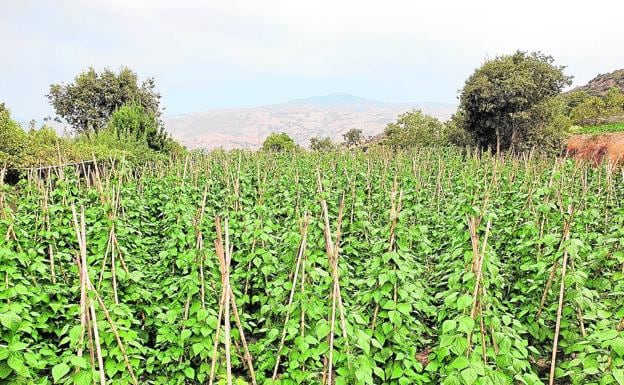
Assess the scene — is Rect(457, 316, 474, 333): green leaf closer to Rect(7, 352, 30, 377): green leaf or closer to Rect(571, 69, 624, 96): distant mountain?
Rect(7, 352, 30, 377): green leaf

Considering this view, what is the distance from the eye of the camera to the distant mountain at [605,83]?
53.4 m

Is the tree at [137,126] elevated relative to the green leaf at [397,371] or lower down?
elevated

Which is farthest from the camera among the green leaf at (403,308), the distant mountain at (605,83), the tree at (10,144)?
the distant mountain at (605,83)

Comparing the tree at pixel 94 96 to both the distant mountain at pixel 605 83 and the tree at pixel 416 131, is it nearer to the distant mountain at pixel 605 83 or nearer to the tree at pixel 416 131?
the tree at pixel 416 131

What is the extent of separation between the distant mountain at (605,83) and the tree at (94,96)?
5292cm

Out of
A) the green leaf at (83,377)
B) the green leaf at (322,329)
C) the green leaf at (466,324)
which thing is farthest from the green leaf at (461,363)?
the green leaf at (83,377)

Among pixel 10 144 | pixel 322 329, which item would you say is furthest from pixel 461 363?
pixel 10 144

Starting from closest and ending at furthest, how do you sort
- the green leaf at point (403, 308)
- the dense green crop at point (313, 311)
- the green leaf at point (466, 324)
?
the green leaf at point (466, 324) → the dense green crop at point (313, 311) → the green leaf at point (403, 308)

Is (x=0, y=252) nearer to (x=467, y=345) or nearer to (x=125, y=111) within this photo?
(x=467, y=345)

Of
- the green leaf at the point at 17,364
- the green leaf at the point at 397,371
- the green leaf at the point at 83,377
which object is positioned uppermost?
the green leaf at the point at 17,364

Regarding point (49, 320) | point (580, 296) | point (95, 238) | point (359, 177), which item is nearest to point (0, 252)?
point (49, 320)

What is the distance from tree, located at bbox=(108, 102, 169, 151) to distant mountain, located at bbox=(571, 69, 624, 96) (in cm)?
5206

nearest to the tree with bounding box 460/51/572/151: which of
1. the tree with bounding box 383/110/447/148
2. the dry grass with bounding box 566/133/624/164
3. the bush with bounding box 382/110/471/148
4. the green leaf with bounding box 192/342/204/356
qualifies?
the dry grass with bounding box 566/133/624/164

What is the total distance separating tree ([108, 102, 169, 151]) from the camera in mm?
22344
